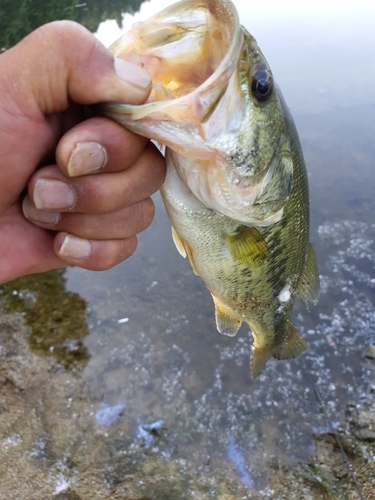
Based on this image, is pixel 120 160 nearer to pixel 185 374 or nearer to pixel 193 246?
pixel 193 246

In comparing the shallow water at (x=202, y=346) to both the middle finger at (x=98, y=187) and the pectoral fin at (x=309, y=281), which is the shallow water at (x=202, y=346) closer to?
the pectoral fin at (x=309, y=281)

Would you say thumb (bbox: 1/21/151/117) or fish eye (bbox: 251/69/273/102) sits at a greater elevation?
thumb (bbox: 1/21/151/117)

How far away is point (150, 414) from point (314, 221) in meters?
3.67

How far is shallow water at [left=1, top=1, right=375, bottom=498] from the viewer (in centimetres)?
359

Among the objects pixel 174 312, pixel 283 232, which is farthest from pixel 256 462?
pixel 283 232

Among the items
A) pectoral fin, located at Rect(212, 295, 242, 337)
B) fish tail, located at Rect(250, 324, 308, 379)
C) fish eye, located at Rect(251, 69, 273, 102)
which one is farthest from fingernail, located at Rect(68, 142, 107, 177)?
fish tail, located at Rect(250, 324, 308, 379)

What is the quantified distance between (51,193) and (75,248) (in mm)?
302

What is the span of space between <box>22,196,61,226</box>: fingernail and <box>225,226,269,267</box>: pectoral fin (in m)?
0.72

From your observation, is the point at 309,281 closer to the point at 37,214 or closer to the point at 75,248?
the point at 75,248

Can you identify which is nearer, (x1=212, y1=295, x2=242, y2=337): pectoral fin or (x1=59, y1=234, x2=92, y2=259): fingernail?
(x1=59, y1=234, x2=92, y2=259): fingernail

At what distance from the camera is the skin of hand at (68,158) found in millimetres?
1144

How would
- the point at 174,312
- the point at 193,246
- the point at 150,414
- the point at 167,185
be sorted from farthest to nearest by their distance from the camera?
the point at 174,312 < the point at 150,414 < the point at 193,246 < the point at 167,185

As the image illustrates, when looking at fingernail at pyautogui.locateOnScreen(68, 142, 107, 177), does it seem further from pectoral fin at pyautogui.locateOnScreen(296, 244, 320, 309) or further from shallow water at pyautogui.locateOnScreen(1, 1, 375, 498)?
shallow water at pyautogui.locateOnScreen(1, 1, 375, 498)

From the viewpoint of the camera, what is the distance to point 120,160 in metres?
1.32
